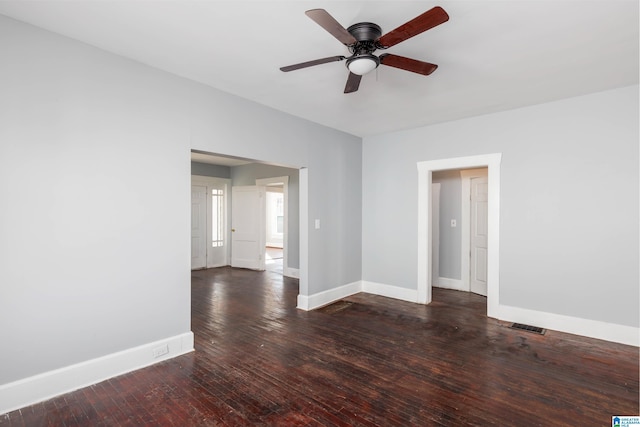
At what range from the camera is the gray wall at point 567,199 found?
335 centimetres

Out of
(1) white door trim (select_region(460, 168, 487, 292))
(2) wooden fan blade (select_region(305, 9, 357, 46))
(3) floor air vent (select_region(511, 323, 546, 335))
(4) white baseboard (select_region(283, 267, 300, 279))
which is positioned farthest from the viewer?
(4) white baseboard (select_region(283, 267, 300, 279))

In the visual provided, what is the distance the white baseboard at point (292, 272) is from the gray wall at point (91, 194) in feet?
12.2

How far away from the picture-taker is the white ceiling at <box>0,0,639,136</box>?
6.77 feet

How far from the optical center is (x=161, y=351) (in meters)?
2.93

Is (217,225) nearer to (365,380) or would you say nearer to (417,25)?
(365,380)

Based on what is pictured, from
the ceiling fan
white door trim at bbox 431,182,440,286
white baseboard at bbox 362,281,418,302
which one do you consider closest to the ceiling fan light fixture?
the ceiling fan

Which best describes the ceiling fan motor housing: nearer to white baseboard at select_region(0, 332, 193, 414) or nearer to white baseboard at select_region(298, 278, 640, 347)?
white baseboard at select_region(0, 332, 193, 414)

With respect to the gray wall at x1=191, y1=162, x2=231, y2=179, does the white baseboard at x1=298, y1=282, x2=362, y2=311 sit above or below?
below

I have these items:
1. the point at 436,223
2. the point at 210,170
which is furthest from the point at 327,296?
the point at 210,170

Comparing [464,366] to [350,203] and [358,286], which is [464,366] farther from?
[350,203]

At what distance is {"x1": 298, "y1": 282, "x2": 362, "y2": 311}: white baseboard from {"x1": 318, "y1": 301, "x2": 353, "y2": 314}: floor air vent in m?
0.10

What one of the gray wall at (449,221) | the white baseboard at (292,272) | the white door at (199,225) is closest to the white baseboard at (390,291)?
the gray wall at (449,221)

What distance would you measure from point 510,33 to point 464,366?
2.78 m

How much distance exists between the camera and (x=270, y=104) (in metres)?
3.86
